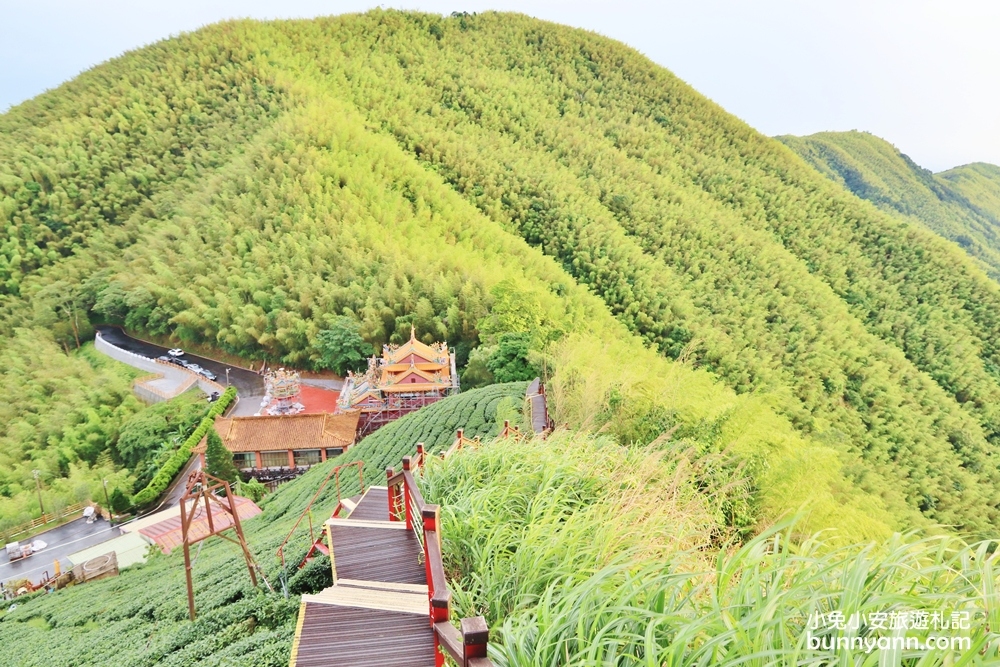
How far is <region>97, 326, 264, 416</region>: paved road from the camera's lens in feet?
51.8

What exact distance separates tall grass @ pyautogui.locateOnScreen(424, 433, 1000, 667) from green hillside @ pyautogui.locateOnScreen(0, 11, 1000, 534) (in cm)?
264

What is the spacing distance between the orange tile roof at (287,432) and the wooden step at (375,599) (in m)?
10.8

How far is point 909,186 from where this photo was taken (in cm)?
5681

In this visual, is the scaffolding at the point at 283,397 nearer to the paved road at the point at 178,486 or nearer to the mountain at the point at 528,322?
the mountain at the point at 528,322

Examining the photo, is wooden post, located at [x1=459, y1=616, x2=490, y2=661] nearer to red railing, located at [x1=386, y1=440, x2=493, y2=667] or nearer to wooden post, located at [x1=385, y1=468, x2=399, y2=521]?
red railing, located at [x1=386, y1=440, x2=493, y2=667]

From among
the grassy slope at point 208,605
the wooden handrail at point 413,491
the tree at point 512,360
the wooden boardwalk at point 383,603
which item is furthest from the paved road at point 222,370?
the wooden handrail at point 413,491

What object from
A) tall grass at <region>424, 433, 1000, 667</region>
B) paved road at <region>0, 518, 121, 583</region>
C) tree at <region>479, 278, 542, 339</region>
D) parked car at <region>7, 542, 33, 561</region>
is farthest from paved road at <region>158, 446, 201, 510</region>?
tall grass at <region>424, 433, 1000, 667</region>

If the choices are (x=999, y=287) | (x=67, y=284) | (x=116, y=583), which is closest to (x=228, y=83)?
(x=67, y=284)

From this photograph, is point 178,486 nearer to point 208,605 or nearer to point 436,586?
point 208,605

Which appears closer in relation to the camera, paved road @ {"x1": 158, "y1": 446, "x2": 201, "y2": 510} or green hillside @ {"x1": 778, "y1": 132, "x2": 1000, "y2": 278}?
paved road @ {"x1": 158, "y1": 446, "x2": 201, "y2": 510}

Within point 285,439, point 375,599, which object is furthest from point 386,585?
point 285,439

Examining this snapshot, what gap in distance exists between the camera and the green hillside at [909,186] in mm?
51750

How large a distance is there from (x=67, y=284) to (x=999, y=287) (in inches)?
1790

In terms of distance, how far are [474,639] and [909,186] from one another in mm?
73204
